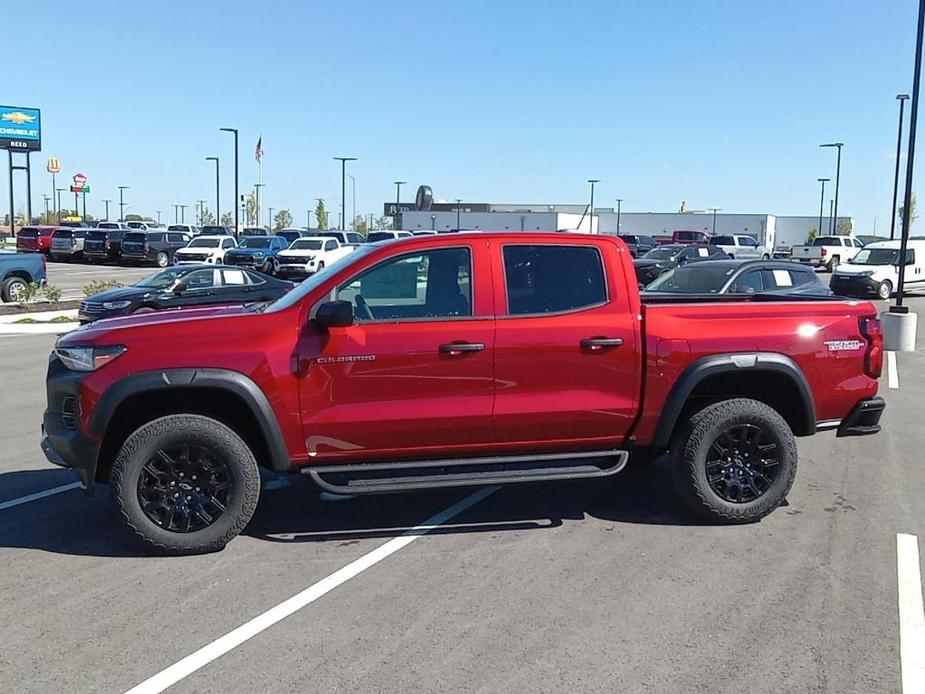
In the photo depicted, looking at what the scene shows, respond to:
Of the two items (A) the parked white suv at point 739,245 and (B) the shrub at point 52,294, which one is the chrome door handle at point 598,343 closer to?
(B) the shrub at point 52,294

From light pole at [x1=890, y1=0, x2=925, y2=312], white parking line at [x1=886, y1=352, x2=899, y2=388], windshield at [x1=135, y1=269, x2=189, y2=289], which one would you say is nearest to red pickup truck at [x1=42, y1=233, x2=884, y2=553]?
white parking line at [x1=886, y1=352, x2=899, y2=388]

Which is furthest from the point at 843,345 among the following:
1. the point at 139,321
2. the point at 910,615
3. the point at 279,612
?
the point at 139,321

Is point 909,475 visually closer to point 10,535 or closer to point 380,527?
point 380,527

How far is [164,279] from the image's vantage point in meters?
17.3

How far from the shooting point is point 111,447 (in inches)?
200

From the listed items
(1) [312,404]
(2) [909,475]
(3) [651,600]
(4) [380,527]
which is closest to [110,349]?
(1) [312,404]

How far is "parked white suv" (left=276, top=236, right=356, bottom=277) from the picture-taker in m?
32.2

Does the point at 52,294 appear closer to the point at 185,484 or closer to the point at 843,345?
the point at 185,484

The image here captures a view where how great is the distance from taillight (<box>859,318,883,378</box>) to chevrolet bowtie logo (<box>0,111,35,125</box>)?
70.6m

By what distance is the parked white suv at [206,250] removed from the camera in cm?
Result: 3672

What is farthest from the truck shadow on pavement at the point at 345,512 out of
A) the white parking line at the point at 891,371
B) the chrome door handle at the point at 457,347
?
the white parking line at the point at 891,371

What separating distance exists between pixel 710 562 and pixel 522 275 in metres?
2.05

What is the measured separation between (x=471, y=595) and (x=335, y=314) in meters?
1.72

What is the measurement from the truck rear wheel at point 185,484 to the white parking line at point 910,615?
347 cm
